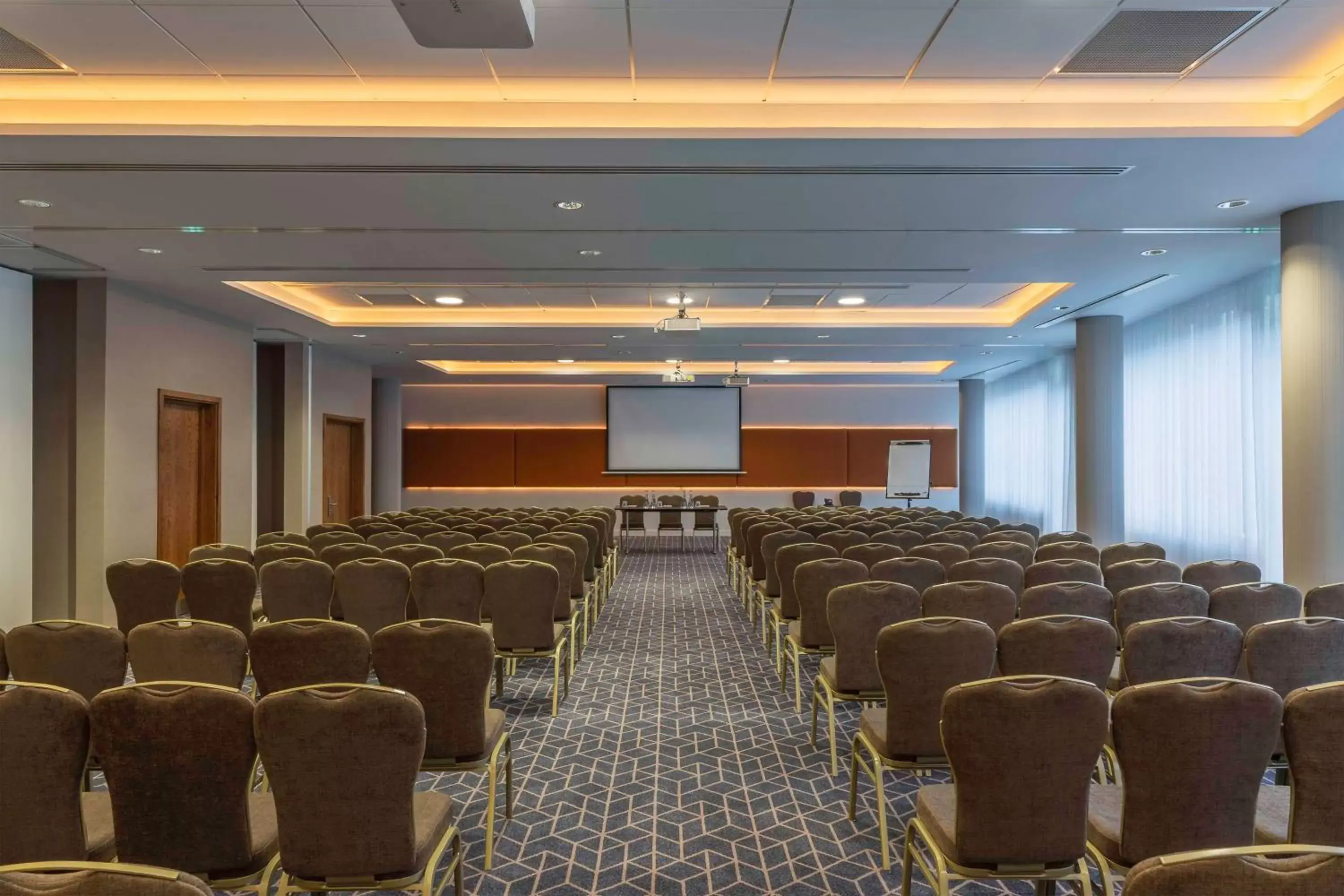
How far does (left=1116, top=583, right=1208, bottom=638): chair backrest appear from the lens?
15.5ft

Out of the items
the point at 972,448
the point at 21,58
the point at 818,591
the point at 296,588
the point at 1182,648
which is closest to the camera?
the point at 1182,648

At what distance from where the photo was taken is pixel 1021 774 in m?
2.58

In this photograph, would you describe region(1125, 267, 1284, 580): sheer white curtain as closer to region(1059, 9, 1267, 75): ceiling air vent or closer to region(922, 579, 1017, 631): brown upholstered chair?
region(1059, 9, 1267, 75): ceiling air vent

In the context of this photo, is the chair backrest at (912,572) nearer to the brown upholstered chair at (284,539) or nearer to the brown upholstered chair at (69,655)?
the brown upholstered chair at (69,655)

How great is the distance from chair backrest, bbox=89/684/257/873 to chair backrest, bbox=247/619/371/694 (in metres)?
1.09

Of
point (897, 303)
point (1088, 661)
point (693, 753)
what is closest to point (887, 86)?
point (1088, 661)

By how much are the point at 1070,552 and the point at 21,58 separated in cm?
800

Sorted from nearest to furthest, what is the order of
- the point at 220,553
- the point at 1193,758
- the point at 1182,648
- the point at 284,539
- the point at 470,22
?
the point at 1193,758 < the point at 470,22 < the point at 1182,648 < the point at 220,553 < the point at 284,539

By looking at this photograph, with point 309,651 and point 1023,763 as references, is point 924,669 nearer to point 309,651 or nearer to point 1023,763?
point 1023,763

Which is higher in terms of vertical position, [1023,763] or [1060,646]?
[1060,646]

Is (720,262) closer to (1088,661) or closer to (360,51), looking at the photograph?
(360,51)

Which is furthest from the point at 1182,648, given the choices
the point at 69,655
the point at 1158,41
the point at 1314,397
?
the point at 69,655

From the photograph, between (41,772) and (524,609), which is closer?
(41,772)

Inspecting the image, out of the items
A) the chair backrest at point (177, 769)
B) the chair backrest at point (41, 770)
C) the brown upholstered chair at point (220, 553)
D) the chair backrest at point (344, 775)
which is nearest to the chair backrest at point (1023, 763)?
the chair backrest at point (344, 775)
